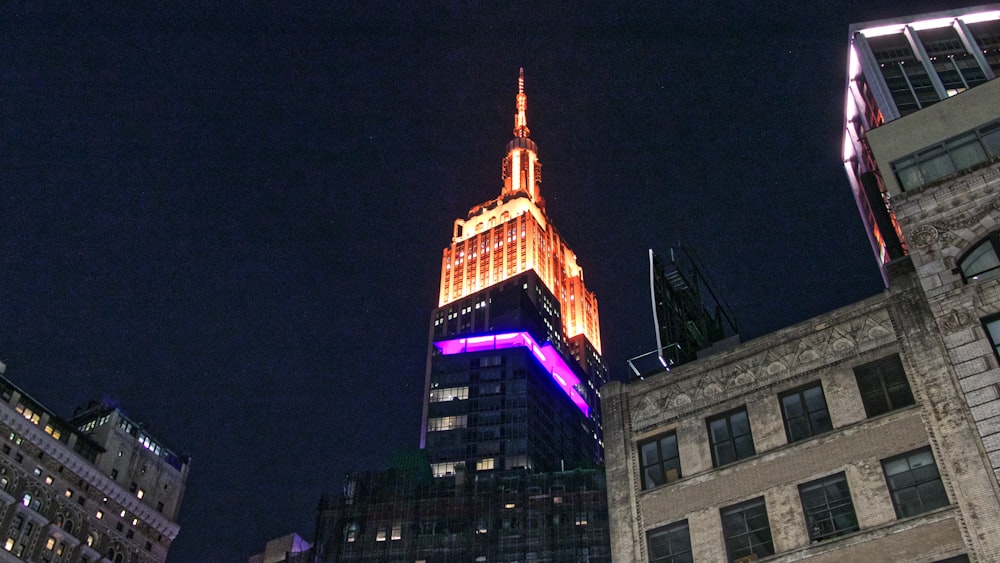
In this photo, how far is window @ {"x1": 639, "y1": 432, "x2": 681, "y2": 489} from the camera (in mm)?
36281

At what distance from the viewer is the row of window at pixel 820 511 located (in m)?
30.1

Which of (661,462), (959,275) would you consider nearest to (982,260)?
(959,275)

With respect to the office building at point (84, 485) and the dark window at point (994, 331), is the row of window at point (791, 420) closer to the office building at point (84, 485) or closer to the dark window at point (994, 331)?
the dark window at point (994, 331)

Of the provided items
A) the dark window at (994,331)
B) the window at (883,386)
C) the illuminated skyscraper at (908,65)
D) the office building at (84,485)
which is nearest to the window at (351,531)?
the office building at (84,485)

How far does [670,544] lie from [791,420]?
6174mm

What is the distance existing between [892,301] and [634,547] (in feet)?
41.9

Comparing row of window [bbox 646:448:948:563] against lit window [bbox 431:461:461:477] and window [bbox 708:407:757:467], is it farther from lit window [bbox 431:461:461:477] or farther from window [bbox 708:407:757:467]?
lit window [bbox 431:461:461:477]

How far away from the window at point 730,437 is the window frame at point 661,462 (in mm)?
1457

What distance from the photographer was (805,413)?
34.3m

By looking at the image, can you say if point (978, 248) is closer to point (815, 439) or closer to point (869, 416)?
point (869, 416)

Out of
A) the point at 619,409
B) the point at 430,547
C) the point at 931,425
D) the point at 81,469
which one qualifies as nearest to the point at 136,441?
the point at 81,469

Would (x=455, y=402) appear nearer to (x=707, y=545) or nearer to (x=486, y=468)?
(x=486, y=468)

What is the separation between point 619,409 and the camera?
128 ft

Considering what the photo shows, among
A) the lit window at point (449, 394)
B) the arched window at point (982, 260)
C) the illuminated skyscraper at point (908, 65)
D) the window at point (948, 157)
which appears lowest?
the arched window at point (982, 260)
